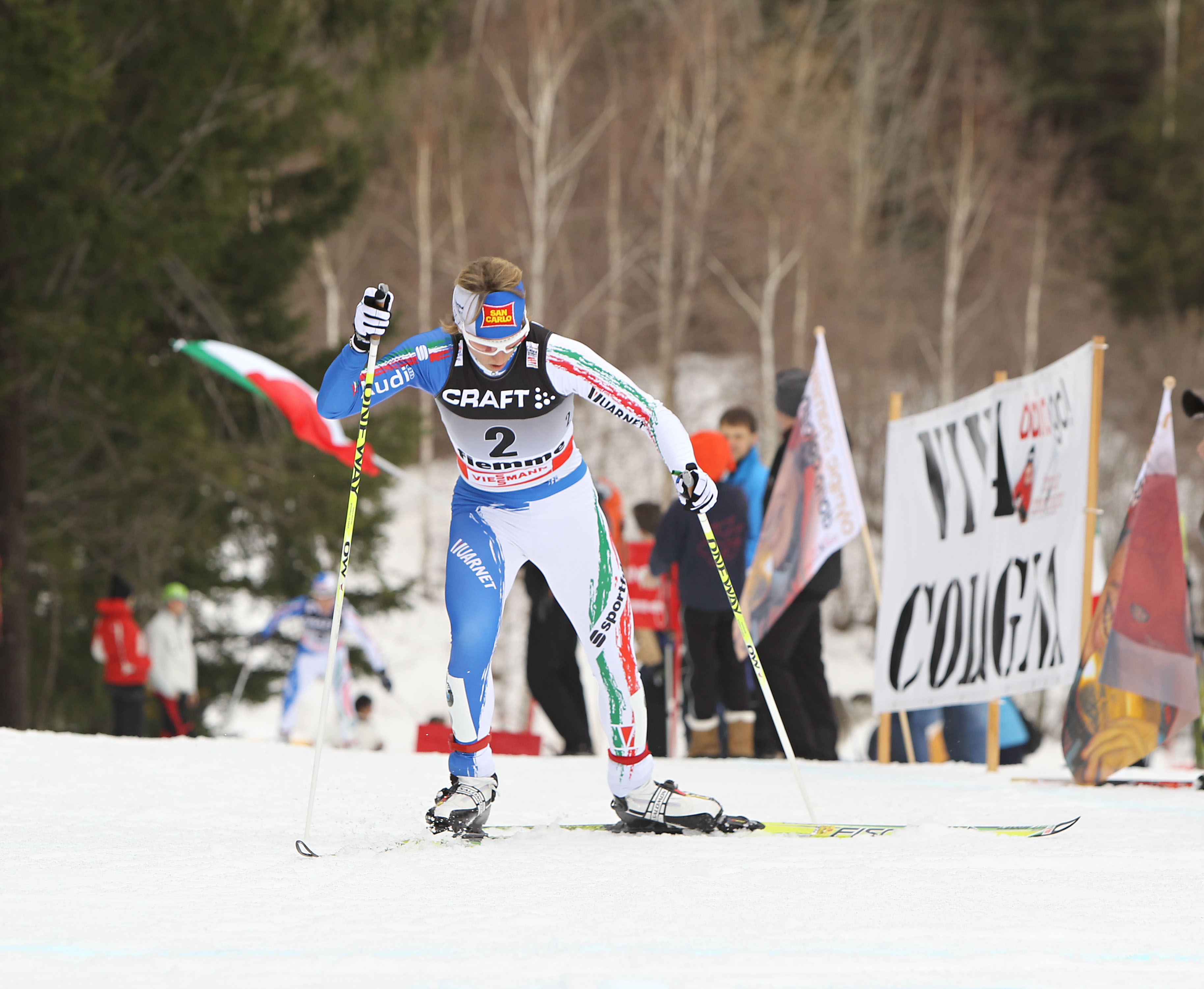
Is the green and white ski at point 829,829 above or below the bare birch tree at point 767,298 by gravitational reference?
below

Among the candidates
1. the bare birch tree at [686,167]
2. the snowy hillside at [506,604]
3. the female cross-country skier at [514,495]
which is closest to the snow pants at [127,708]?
the snowy hillside at [506,604]

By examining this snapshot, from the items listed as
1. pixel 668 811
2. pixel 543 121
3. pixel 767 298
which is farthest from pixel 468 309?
pixel 767 298

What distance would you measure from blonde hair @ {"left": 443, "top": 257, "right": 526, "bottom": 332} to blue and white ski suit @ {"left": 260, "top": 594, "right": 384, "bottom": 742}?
7.10 metres

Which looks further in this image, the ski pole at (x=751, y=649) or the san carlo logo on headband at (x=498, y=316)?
the ski pole at (x=751, y=649)

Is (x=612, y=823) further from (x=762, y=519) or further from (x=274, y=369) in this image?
(x=274, y=369)

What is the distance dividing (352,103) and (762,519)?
8421 mm

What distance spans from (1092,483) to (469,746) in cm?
318

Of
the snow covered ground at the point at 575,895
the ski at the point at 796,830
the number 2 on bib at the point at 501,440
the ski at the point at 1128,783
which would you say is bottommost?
the snow covered ground at the point at 575,895

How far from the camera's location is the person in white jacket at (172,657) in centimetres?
1200

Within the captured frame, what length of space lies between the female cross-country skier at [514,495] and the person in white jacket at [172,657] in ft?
26.5

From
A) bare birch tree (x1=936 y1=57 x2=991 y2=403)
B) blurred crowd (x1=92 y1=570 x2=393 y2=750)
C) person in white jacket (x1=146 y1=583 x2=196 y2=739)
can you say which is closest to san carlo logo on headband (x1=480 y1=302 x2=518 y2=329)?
blurred crowd (x1=92 y1=570 x2=393 y2=750)

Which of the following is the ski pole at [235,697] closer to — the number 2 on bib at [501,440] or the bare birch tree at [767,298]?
the number 2 on bib at [501,440]

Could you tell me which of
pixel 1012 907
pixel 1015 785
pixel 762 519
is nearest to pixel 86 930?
pixel 1012 907

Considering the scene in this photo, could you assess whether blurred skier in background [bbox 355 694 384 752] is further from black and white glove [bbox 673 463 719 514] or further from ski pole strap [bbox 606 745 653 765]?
black and white glove [bbox 673 463 719 514]
